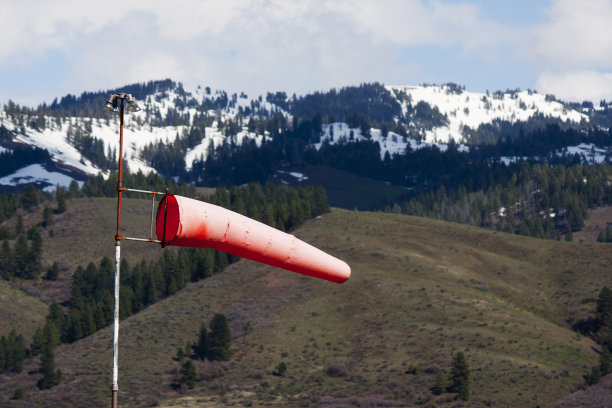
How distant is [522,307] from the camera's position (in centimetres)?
16450

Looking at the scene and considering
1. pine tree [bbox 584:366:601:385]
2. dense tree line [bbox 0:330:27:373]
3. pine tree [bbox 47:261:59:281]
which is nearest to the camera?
pine tree [bbox 584:366:601:385]

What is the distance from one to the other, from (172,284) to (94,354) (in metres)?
35.8

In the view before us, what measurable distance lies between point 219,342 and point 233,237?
12011 cm

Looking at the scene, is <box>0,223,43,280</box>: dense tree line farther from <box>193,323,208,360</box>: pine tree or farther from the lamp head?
the lamp head

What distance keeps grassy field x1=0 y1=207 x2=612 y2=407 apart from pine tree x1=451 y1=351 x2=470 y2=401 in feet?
4.53

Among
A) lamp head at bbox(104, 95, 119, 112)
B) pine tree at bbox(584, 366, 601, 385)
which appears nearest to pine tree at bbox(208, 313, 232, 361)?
pine tree at bbox(584, 366, 601, 385)

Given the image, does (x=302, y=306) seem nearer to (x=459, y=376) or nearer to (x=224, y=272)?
(x=224, y=272)

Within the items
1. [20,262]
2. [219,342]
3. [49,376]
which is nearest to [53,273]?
[20,262]

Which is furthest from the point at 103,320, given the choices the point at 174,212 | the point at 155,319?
the point at 174,212

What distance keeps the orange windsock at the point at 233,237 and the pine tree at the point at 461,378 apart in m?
99.2

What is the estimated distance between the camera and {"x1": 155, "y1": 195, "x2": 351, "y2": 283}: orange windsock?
13.4 meters

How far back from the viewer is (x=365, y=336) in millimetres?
137125

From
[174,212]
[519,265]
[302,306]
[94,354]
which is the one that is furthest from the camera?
[519,265]

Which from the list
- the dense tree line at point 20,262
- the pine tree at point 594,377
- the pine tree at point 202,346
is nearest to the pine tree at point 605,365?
the pine tree at point 594,377
